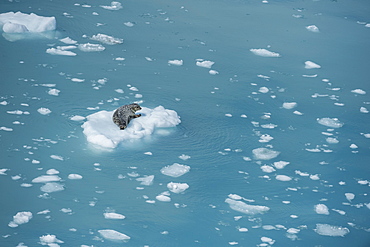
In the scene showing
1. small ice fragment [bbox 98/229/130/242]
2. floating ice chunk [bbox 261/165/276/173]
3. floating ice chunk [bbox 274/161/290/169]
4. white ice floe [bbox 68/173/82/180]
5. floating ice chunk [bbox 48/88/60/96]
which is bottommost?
small ice fragment [bbox 98/229/130/242]

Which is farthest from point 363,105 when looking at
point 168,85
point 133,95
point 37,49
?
point 37,49

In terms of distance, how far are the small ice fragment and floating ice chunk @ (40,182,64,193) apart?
1.78 ft

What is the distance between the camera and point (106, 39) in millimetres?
6578

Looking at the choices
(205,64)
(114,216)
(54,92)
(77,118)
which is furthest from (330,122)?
(54,92)

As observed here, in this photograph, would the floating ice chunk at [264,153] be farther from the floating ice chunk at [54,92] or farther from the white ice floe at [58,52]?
the white ice floe at [58,52]

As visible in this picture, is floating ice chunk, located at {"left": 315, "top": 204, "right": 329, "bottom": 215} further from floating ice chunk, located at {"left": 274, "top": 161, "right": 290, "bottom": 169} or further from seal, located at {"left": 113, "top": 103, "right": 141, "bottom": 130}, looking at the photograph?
seal, located at {"left": 113, "top": 103, "right": 141, "bottom": 130}

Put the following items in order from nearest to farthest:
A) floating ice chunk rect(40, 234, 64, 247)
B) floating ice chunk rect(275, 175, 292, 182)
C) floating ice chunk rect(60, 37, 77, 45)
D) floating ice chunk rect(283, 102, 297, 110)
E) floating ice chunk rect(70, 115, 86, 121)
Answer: floating ice chunk rect(40, 234, 64, 247), floating ice chunk rect(275, 175, 292, 182), floating ice chunk rect(70, 115, 86, 121), floating ice chunk rect(283, 102, 297, 110), floating ice chunk rect(60, 37, 77, 45)

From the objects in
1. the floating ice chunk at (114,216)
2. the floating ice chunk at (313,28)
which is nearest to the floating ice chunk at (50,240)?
the floating ice chunk at (114,216)

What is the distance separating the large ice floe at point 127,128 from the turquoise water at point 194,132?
7cm

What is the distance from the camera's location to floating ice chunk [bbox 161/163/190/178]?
431cm

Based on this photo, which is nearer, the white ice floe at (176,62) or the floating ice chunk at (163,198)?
the floating ice chunk at (163,198)

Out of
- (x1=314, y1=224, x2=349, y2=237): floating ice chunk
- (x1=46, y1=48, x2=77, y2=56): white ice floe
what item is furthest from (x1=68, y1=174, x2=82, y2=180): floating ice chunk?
(x1=46, y1=48, x2=77, y2=56): white ice floe

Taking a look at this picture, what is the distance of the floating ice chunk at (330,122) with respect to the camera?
536 centimetres

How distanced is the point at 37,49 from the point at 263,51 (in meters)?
2.66
